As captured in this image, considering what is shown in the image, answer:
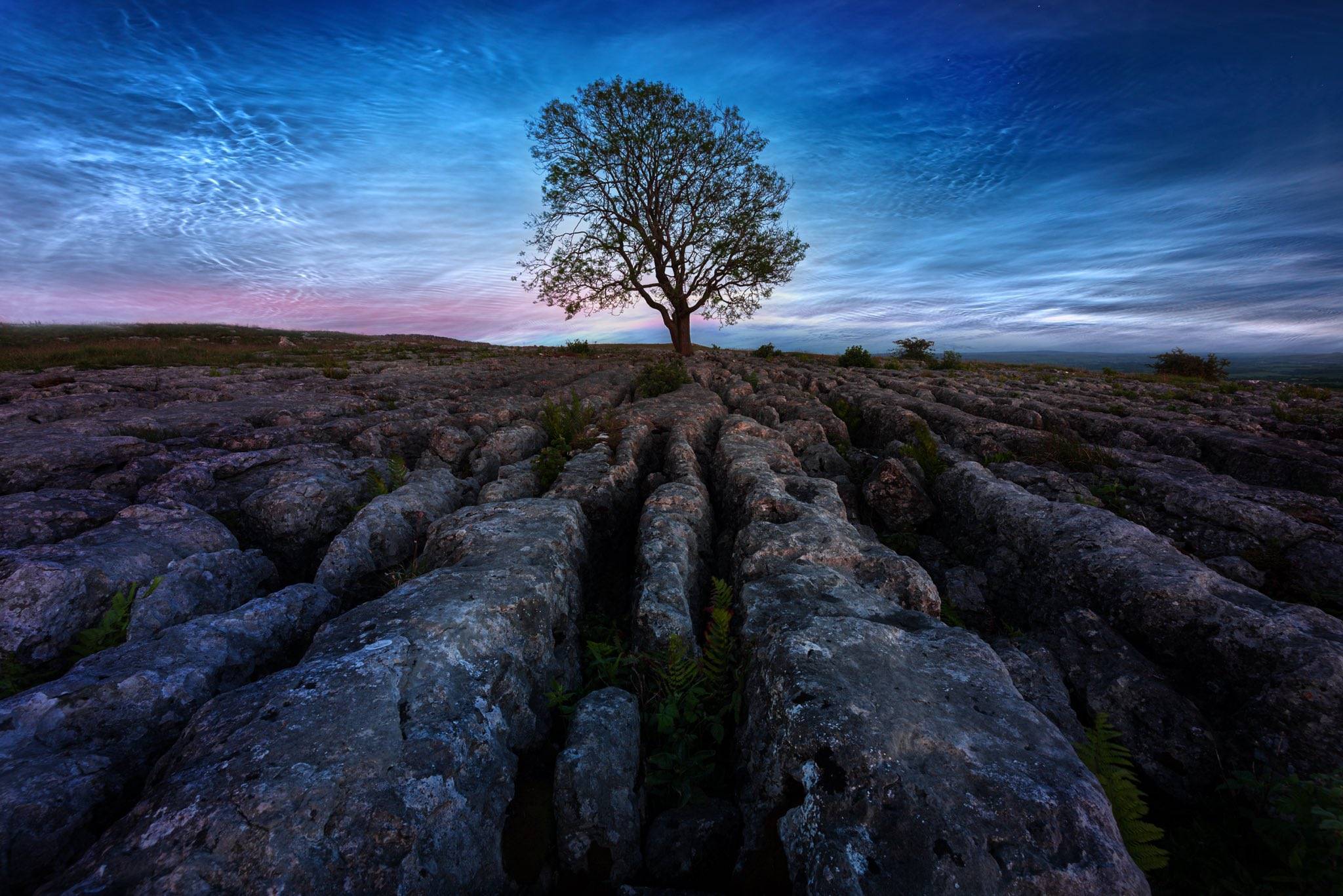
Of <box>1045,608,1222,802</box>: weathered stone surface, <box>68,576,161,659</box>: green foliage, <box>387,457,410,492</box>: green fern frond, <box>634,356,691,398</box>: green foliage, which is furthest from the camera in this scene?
<box>634,356,691,398</box>: green foliage

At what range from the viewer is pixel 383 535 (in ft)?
19.9

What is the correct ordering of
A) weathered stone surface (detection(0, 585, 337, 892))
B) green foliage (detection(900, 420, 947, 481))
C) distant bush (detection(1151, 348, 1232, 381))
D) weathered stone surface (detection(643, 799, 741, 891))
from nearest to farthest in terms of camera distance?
1. weathered stone surface (detection(0, 585, 337, 892))
2. weathered stone surface (detection(643, 799, 741, 891))
3. green foliage (detection(900, 420, 947, 481))
4. distant bush (detection(1151, 348, 1232, 381))

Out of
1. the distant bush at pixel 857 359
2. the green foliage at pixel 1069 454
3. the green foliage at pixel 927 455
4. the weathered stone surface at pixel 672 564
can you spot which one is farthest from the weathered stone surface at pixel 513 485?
the distant bush at pixel 857 359

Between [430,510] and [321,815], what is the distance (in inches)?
193

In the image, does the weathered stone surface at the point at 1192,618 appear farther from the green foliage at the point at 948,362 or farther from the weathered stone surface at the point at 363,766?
the green foliage at the point at 948,362

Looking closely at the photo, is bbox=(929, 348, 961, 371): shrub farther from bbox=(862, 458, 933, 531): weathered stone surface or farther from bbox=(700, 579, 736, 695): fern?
bbox=(700, 579, 736, 695): fern

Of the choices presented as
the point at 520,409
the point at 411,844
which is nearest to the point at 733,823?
the point at 411,844

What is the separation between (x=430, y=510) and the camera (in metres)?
6.93

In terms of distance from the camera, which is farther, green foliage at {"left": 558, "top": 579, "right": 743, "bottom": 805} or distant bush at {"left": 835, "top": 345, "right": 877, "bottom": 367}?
distant bush at {"left": 835, "top": 345, "right": 877, "bottom": 367}

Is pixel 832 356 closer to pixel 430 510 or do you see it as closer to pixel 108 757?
pixel 430 510

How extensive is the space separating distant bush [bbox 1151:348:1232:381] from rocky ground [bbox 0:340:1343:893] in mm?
29394

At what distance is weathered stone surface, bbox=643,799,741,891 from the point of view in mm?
2961

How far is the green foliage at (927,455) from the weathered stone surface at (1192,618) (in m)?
2.04

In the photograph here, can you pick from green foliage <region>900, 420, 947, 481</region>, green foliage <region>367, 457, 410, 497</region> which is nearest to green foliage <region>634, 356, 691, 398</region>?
green foliage <region>900, 420, 947, 481</region>
